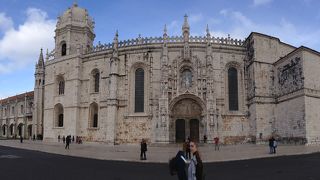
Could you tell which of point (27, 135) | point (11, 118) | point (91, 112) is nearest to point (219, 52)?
point (91, 112)

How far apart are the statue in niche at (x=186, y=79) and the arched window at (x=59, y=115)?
16.1 metres

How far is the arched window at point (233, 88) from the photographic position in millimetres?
35500

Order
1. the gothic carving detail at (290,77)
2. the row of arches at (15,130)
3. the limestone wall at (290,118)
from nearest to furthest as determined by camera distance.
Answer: the limestone wall at (290,118) < the gothic carving detail at (290,77) < the row of arches at (15,130)

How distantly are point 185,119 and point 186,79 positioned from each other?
433 centimetres

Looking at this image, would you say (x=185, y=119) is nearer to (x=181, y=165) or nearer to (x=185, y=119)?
(x=185, y=119)

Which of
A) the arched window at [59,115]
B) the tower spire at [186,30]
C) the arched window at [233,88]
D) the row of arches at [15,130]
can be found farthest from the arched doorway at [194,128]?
the row of arches at [15,130]

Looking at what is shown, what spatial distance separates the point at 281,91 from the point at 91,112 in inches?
830

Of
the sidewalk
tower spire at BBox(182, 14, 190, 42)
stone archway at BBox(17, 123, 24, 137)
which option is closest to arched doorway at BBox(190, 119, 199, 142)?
the sidewalk

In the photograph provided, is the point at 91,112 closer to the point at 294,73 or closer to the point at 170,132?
the point at 170,132

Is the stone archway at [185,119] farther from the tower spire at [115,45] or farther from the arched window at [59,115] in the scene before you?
the arched window at [59,115]

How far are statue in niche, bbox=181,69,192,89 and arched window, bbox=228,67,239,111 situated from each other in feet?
14.9

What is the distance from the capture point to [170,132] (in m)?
34.5

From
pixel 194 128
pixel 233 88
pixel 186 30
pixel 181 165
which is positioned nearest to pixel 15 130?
pixel 194 128

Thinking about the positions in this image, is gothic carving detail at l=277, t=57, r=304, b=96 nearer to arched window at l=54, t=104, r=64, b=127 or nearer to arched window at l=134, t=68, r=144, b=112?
arched window at l=134, t=68, r=144, b=112
